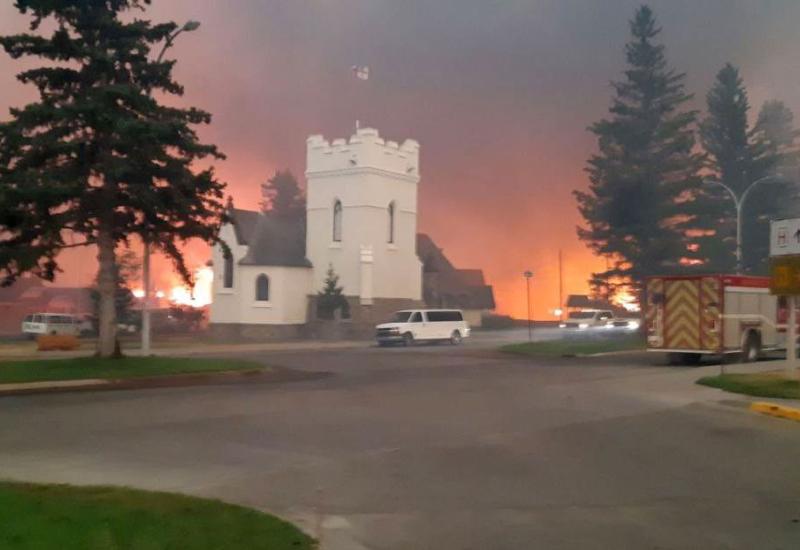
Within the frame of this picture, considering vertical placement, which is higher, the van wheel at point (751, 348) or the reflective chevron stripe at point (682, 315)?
the reflective chevron stripe at point (682, 315)

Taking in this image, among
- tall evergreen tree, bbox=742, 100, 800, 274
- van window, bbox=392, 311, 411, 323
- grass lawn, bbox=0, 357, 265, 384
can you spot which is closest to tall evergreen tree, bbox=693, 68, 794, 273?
tall evergreen tree, bbox=742, 100, 800, 274

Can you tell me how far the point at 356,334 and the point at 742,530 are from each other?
5122 centimetres

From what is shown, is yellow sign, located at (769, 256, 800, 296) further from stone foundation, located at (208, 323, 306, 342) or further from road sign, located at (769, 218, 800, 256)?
stone foundation, located at (208, 323, 306, 342)

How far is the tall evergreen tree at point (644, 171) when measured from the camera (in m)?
49.5

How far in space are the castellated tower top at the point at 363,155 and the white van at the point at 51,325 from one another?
18556mm

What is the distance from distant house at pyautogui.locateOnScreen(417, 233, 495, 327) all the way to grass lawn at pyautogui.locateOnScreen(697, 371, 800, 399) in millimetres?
49135

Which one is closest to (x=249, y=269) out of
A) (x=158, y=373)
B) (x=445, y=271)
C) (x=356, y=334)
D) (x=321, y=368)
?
(x=356, y=334)

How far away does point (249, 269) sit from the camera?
59.2m

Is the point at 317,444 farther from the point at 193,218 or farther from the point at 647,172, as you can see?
the point at 647,172

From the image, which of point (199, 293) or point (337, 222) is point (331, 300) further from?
point (199, 293)

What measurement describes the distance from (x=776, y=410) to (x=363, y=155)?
145 feet

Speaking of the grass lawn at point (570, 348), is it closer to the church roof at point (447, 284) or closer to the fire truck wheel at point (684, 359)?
the fire truck wheel at point (684, 359)

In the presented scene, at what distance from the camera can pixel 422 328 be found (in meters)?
49.5

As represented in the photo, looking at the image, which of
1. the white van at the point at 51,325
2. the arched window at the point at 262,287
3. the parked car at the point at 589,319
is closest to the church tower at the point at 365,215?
the arched window at the point at 262,287
